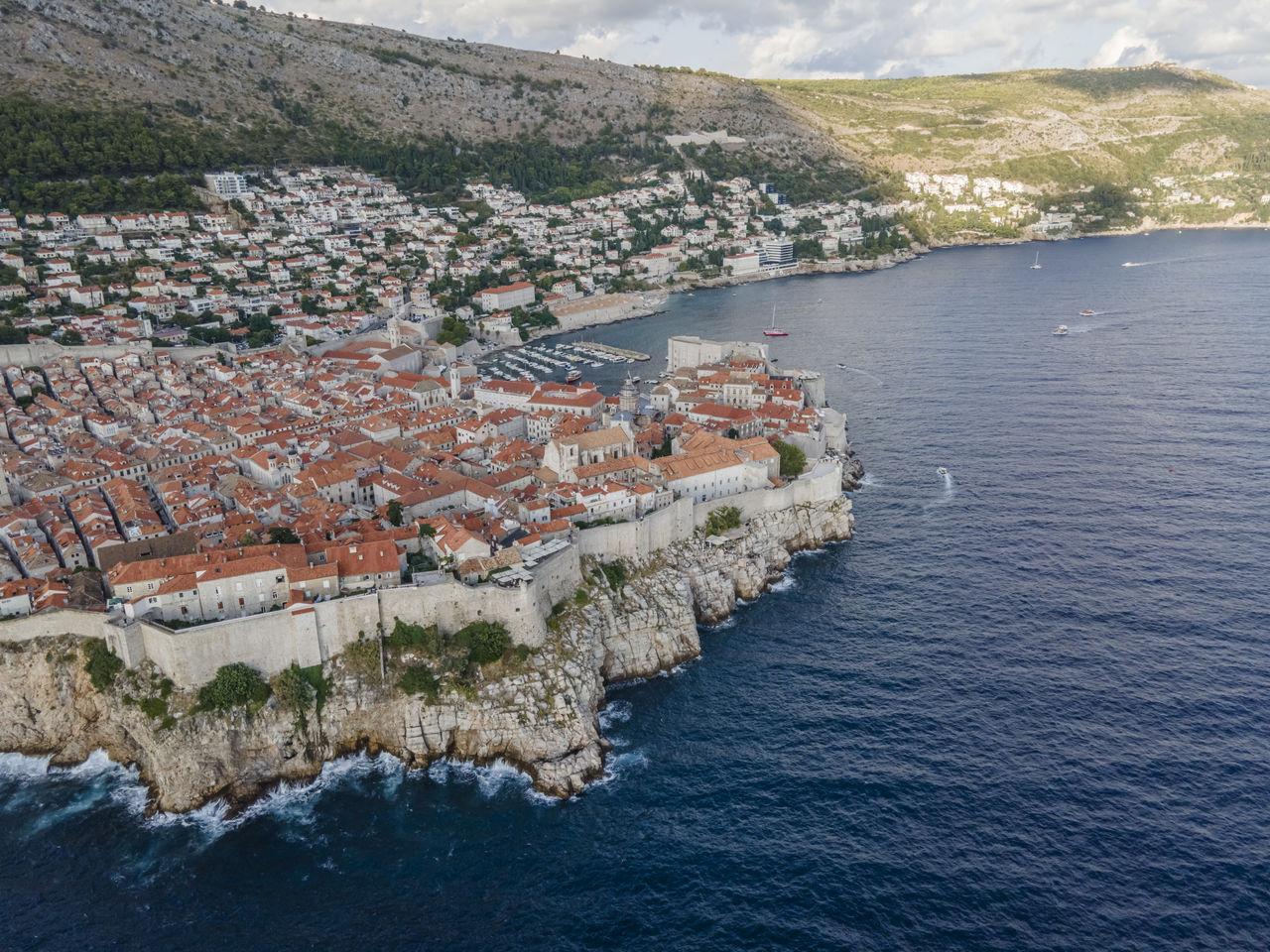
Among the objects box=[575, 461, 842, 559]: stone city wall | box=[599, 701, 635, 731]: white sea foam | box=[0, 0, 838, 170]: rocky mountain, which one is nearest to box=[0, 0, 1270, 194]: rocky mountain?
box=[0, 0, 838, 170]: rocky mountain

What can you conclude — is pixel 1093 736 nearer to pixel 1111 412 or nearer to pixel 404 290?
pixel 1111 412

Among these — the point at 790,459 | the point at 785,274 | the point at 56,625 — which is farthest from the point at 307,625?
the point at 785,274

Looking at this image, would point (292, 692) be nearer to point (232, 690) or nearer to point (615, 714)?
point (232, 690)

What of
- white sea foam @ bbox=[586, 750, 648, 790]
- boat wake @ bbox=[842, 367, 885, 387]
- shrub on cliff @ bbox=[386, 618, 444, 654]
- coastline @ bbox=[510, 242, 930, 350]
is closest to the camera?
white sea foam @ bbox=[586, 750, 648, 790]

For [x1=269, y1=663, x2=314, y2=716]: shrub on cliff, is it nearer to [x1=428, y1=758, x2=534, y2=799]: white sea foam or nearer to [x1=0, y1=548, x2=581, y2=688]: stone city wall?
[x1=0, y1=548, x2=581, y2=688]: stone city wall

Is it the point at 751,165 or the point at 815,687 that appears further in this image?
the point at 751,165

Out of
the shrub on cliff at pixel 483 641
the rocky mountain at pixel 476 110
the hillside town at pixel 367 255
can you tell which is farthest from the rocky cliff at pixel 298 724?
the rocky mountain at pixel 476 110

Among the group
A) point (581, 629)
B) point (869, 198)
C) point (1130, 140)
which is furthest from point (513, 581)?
point (1130, 140)
